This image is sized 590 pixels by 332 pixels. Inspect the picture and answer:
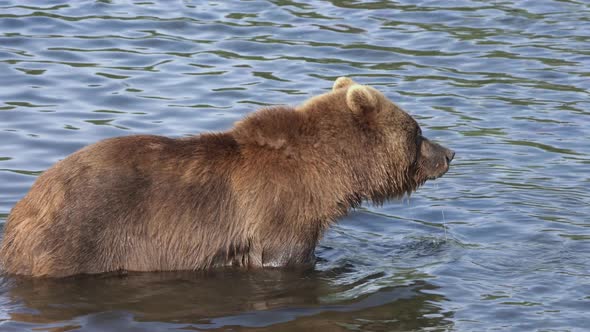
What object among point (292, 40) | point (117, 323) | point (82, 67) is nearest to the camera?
point (117, 323)

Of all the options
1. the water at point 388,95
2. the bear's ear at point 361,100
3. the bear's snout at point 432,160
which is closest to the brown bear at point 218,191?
the bear's ear at point 361,100

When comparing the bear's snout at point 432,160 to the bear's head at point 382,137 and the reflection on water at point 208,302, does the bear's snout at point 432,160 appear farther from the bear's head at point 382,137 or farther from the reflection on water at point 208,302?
the reflection on water at point 208,302

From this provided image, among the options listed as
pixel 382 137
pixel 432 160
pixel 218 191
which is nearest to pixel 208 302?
pixel 218 191

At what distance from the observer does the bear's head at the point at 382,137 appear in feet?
32.2

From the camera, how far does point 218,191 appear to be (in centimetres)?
945

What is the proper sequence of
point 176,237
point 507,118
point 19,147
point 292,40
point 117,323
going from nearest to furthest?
point 117,323 < point 176,237 < point 19,147 < point 507,118 < point 292,40

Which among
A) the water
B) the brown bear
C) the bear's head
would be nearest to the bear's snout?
the bear's head

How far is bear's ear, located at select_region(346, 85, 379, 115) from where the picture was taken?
380 inches

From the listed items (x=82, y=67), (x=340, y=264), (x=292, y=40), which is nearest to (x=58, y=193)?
(x=340, y=264)

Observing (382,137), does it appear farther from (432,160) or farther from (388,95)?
(388,95)

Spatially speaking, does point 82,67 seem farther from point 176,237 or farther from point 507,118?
point 176,237

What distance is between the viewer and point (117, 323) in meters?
8.80

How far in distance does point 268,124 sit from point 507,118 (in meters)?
5.34

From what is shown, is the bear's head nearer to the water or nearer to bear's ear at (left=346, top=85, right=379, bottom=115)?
bear's ear at (left=346, top=85, right=379, bottom=115)
